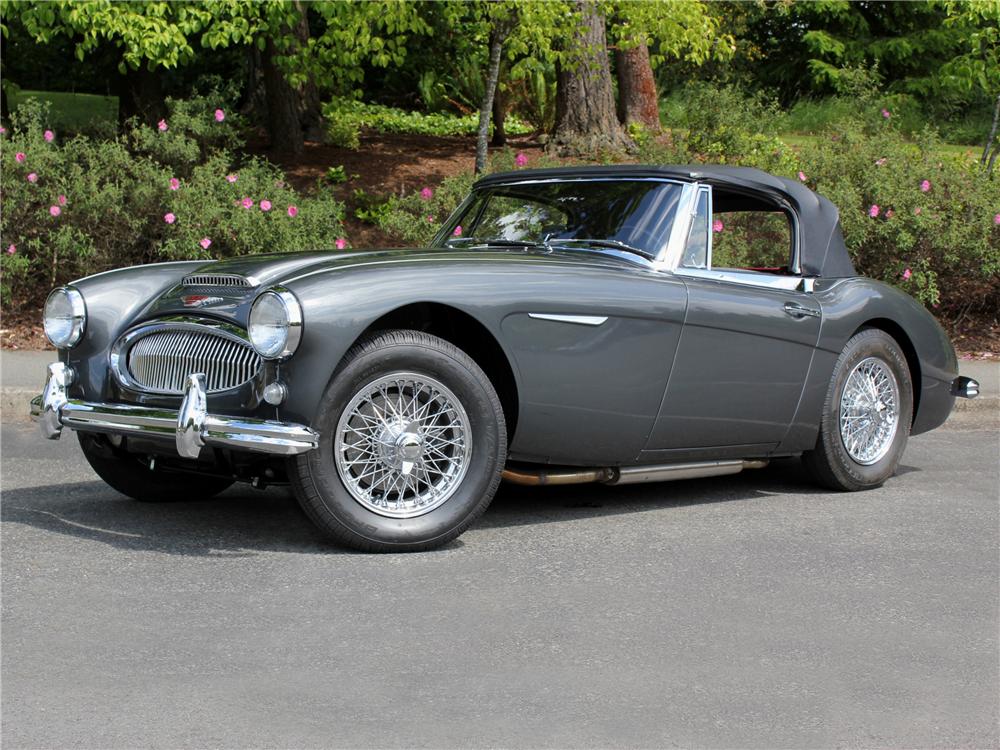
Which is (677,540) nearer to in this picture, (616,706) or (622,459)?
(622,459)

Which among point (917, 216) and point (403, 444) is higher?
point (917, 216)

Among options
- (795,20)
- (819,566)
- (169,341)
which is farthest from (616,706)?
(795,20)

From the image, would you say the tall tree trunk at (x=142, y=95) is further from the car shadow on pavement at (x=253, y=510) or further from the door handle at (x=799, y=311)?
the door handle at (x=799, y=311)

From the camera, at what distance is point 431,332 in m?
5.44

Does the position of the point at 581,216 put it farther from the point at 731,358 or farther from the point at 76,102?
the point at 76,102

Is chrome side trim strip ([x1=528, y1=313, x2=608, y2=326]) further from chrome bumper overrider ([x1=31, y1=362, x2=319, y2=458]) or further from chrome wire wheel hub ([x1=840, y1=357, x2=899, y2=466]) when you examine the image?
chrome wire wheel hub ([x1=840, y1=357, x2=899, y2=466])

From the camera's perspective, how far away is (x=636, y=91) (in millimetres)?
17141

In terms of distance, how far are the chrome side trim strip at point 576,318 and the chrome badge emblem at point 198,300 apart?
1269 mm

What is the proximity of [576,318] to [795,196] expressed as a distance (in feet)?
6.33

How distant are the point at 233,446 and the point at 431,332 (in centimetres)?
108

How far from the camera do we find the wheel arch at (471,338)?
5.24m

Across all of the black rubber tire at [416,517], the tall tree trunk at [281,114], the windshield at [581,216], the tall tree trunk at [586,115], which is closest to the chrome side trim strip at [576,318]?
the black rubber tire at [416,517]

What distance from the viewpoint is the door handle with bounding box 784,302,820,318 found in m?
6.20

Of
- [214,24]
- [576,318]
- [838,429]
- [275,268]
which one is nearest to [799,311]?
[838,429]
